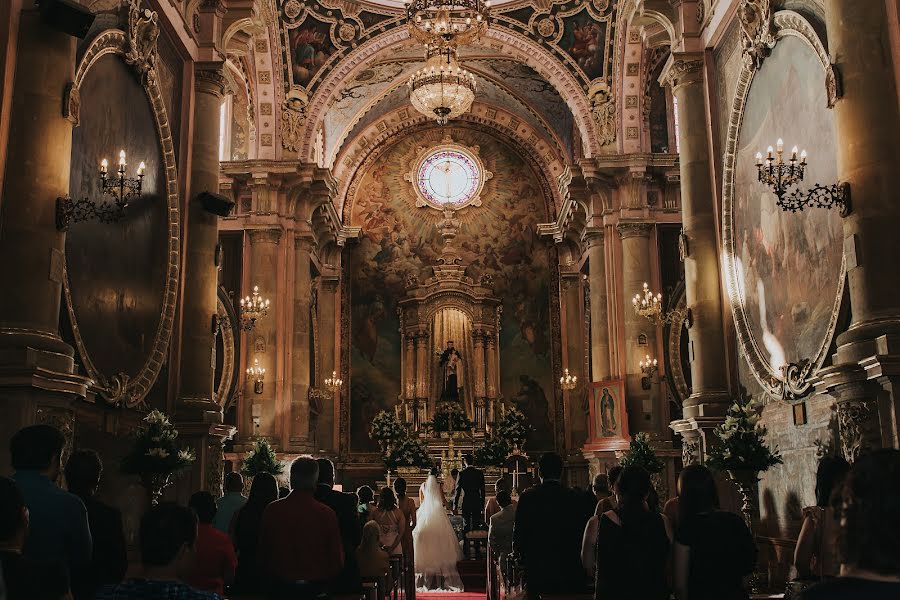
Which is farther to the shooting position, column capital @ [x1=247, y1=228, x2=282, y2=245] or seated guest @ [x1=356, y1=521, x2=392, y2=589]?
column capital @ [x1=247, y1=228, x2=282, y2=245]

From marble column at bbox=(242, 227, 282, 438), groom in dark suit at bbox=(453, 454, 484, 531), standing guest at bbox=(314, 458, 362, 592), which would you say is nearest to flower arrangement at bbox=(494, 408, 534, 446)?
marble column at bbox=(242, 227, 282, 438)

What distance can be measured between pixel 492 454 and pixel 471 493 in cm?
964

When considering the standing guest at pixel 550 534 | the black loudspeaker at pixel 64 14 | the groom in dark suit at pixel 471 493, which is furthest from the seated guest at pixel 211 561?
the groom in dark suit at pixel 471 493

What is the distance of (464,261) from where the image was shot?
29.9 m

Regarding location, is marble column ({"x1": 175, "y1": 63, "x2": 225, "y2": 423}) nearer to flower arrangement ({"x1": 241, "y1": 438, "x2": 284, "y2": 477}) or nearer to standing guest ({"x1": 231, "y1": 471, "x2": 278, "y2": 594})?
flower arrangement ({"x1": 241, "y1": 438, "x2": 284, "y2": 477})

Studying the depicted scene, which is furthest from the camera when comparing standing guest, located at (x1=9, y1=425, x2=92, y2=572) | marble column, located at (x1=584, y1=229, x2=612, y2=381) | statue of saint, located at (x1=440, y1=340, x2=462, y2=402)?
statue of saint, located at (x1=440, y1=340, x2=462, y2=402)

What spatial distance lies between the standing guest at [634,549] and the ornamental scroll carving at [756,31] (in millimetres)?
8047

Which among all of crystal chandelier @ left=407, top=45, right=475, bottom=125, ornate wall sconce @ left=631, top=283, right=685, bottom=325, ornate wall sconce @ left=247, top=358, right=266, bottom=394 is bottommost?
ornate wall sconce @ left=247, top=358, right=266, bottom=394

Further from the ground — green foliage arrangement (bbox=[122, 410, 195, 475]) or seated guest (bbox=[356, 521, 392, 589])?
green foliage arrangement (bbox=[122, 410, 195, 475])

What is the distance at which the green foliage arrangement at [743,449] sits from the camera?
1073 cm

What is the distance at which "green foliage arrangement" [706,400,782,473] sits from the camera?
1073 cm

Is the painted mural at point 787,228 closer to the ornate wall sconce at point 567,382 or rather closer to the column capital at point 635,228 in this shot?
the column capital at point 635,228

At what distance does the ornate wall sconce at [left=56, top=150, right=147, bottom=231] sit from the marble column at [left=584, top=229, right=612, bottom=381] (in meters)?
13.2

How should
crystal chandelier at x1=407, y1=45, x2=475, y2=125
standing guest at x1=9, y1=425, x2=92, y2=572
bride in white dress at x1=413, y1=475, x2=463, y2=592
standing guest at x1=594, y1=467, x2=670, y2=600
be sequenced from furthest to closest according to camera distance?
crystal chandelier at x1=407, y1=45, x2=475, y2=125, bride in white dress at x1=413, y1=475, x2=463, y2=592, standing guest at x1=594, y1=467, x2=670, y2=600, standing guest at x1=9, y1=425, x2=92, y2=572
